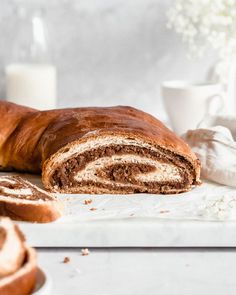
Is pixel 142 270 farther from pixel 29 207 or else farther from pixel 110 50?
pixel 110 50

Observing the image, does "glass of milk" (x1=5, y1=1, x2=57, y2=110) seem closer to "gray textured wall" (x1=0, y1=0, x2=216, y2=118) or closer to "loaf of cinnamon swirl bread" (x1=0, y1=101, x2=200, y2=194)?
"gray textured wall" (x1=0, y1=0, x2=216, y2=118)

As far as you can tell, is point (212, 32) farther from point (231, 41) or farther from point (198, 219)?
point (198, 219)

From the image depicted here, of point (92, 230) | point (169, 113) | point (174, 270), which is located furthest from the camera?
point (169, 113)

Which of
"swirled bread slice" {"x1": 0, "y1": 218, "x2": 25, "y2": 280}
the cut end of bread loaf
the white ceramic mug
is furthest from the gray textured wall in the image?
"swirled bread slice" {"x1": 0, "y1": 218, "x2": 25, "y2": 280}

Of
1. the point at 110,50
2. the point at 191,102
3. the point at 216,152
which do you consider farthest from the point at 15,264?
the point at 110,50

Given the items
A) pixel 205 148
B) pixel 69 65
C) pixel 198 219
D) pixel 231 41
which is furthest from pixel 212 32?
pixel 198 219
